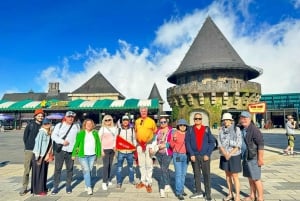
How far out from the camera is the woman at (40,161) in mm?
5633

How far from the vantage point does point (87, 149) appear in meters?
5.75

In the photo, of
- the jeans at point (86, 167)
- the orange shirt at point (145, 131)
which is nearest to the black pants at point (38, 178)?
the jeans at point (86, 167)

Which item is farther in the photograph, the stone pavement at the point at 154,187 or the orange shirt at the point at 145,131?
the orange shirt at the point at 145,131

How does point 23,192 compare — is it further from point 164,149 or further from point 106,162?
point 164,149

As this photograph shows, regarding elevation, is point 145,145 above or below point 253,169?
above

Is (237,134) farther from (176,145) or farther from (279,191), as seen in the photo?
(279,191)

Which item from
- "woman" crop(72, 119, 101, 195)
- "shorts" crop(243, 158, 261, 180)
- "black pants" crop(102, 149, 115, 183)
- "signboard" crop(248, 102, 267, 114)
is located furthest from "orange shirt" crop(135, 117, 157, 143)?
"signboard" crop(248, 102, 267, 114)

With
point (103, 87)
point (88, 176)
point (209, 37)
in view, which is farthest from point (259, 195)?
point (103, 87)

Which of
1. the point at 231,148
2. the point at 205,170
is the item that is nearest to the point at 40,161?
the point at 205,170

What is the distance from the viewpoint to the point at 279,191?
5785 mm

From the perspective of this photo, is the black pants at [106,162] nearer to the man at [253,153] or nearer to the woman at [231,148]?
the woman at [231,148]

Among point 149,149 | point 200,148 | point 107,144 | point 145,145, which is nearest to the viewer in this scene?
point 200,148

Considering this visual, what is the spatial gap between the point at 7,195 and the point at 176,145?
396 cm

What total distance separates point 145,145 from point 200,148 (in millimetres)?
1418
